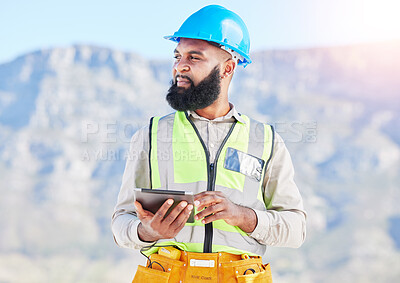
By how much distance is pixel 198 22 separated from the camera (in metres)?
3.39

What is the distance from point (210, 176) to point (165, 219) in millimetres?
578

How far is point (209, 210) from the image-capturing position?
2.62m

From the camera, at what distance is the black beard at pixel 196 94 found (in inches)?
130

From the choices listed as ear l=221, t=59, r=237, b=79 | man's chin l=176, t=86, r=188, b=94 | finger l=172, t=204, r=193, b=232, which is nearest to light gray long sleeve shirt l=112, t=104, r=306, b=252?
man's chin l=176, t=86, r=188, b=94

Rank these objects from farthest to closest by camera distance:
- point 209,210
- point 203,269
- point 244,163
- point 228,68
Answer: point 228,68 < point 244,163 < point 203,269 < point 209,210

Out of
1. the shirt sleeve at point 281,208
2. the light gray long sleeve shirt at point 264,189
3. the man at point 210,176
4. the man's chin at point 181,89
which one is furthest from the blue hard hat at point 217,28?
the shirt sleeve at point 281,208

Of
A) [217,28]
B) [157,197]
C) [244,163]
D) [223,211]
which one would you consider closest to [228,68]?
[217,28]

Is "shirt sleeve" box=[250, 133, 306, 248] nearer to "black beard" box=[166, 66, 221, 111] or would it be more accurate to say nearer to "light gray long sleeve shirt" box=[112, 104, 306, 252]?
"light gray long sleeve shirt" box=[112, 104, 306, 252]

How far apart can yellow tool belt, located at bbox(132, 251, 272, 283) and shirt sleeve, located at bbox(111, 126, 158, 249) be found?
203mm

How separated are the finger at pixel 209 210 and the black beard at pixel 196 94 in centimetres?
89

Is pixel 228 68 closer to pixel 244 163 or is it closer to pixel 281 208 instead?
pixel 244 163

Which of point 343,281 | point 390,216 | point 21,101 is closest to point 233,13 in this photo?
point 343,281

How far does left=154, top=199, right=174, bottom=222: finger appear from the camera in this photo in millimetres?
2477

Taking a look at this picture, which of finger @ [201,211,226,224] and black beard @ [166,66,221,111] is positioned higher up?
black beard @ [166,66,221,111]
